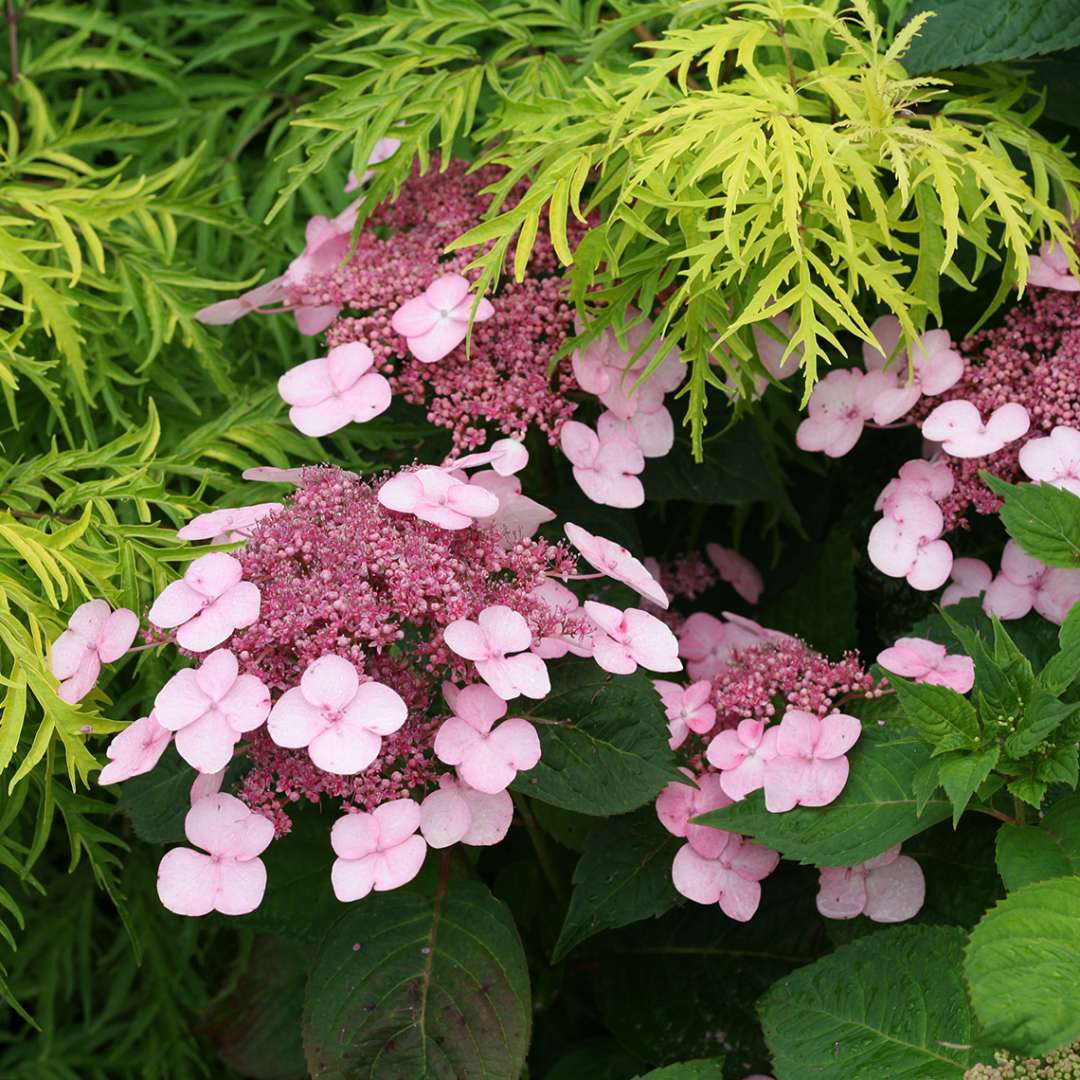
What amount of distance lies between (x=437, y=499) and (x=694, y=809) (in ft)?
0.94

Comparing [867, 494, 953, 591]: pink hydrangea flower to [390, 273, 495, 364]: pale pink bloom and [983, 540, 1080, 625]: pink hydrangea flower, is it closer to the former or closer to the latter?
[983, 540, 1080, 625]: pink hydrangea flower

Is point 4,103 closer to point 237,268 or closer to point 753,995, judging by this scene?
point 237,268

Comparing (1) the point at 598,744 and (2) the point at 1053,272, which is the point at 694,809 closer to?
(1) the point at 598,744

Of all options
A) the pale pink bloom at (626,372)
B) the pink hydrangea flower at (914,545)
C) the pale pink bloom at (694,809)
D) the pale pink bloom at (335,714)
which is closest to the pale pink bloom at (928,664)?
the pink hydrangea flower at (914,545)

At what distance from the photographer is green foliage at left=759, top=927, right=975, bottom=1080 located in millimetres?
844

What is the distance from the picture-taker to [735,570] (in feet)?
4.27

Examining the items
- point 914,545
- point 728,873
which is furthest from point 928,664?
point 728,873

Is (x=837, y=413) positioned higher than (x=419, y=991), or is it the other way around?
(x=837, y=413)

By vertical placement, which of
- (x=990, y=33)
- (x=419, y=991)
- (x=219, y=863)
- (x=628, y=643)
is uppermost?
(x=990, y=33)

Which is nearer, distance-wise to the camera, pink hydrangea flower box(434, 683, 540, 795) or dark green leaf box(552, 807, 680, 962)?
pink hydrangea flower box(434, 683, 540, 795)

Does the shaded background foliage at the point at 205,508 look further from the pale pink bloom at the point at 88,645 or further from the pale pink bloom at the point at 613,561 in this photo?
the pale pink bloom at the point at 613,561

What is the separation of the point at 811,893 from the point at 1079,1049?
0.31 metres

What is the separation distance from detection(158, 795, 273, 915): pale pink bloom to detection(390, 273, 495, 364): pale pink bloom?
1.15ft

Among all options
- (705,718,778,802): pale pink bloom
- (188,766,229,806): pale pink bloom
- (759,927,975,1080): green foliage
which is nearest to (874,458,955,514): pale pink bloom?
(705,718,778,802): pale pink bloom
